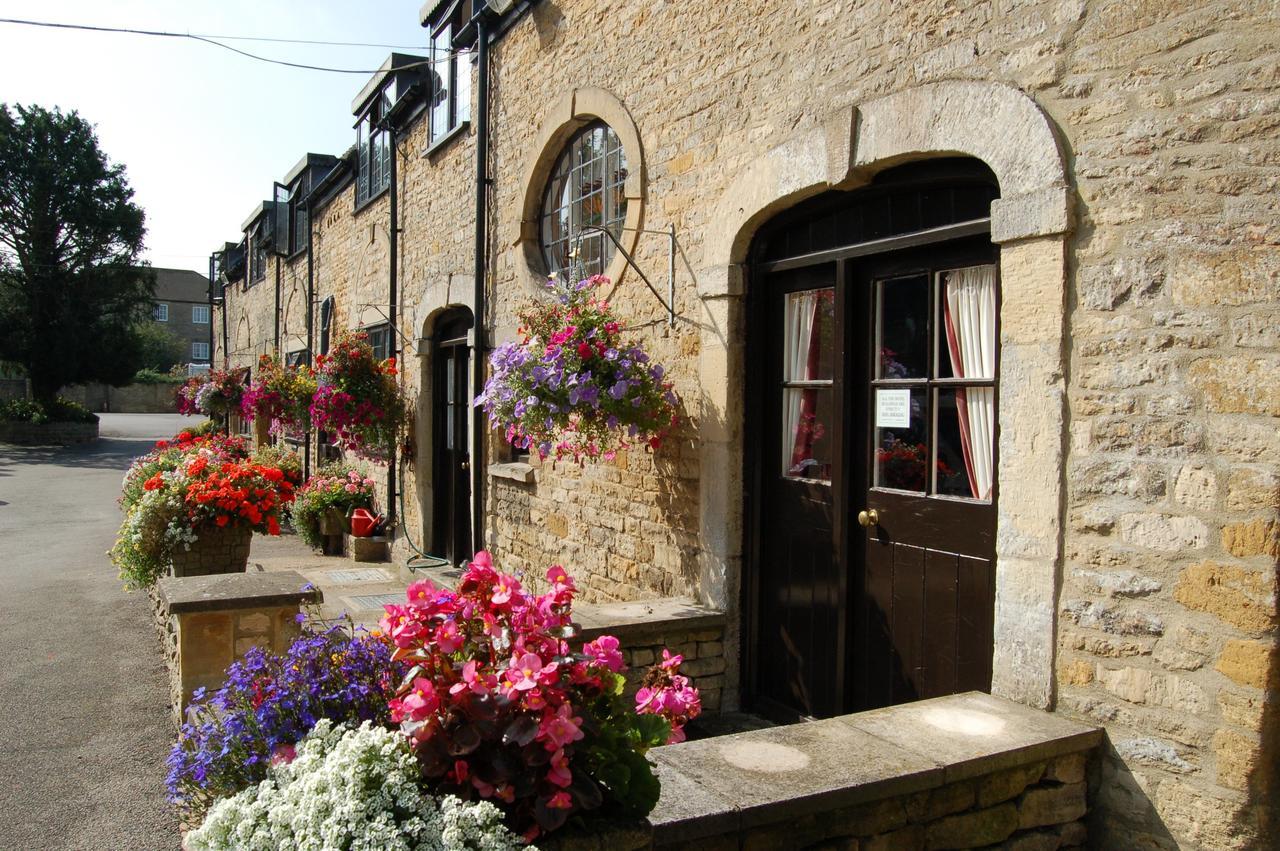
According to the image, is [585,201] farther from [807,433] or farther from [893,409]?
[893,409]

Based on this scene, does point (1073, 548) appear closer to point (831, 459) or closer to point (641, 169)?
point (831, 459)

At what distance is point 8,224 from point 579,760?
3367 centimetres

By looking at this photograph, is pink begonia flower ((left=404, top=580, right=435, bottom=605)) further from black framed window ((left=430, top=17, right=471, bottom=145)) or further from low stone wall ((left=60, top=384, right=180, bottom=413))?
low stone wall ((left=60, top=384, right=180, bottom=413))

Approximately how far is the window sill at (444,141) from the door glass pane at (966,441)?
6012mm

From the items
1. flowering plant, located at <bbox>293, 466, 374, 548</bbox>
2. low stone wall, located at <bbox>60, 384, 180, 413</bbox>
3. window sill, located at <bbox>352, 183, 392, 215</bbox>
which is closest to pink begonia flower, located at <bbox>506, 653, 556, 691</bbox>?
window sill, located at <bbox>352, 183, 392, 215</bbox>

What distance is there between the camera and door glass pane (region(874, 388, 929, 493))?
3926mm

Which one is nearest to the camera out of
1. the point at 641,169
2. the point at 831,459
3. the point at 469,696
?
the point at 469,696

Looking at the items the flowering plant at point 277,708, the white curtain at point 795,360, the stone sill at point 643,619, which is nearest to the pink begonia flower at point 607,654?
the flowering plant at point 277,708

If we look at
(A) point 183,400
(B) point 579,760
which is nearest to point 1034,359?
(B) point 579,760

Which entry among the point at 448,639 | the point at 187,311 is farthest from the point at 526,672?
the point at 187,311

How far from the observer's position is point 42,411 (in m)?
A: 28.7

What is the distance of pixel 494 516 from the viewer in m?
7.70

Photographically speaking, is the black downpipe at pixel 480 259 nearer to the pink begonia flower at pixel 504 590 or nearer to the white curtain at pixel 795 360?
the white curtain at pixel 795 360

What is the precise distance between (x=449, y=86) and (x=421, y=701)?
8109 mm
